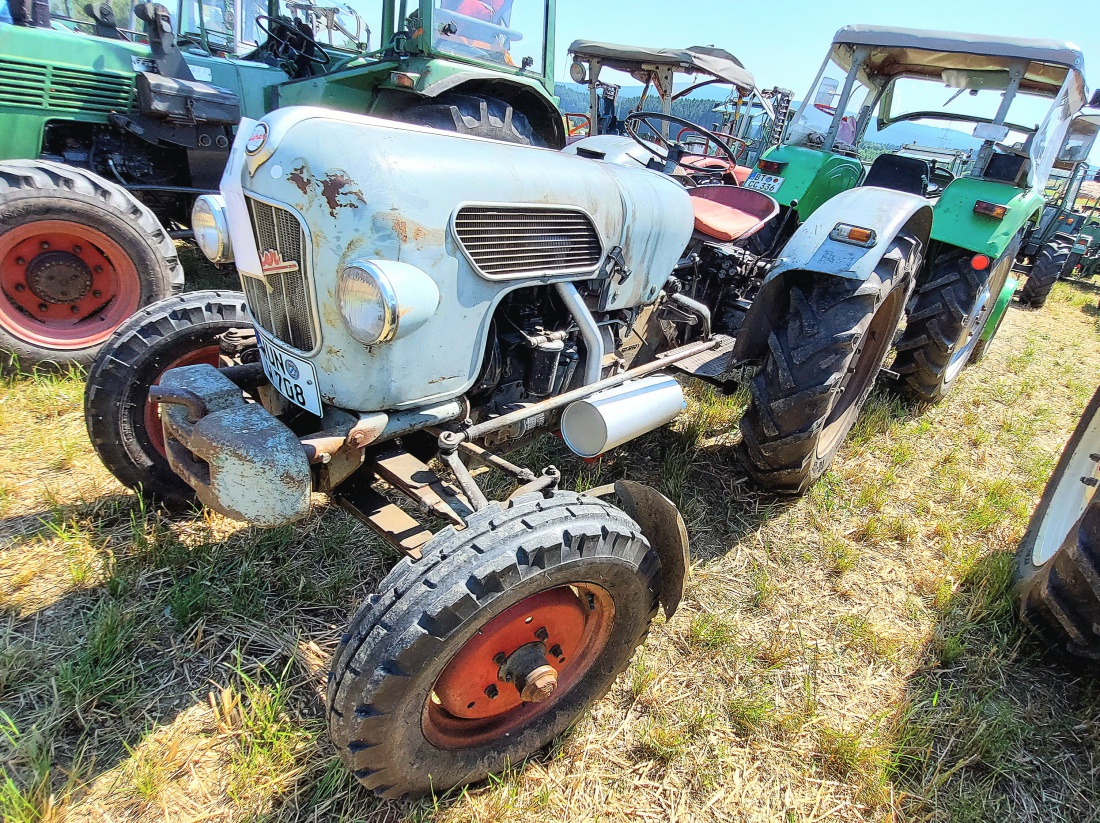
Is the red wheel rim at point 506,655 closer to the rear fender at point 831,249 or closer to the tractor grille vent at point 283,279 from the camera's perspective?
the tractor grille vent at point 283,279

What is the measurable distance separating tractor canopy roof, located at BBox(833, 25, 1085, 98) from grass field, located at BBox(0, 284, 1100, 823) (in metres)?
2.76

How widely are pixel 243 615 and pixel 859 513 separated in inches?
104

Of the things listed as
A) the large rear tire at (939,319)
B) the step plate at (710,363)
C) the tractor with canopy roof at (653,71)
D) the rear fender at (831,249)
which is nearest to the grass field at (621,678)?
the step plate at (710,363)

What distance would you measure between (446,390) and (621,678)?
1085 millimetres

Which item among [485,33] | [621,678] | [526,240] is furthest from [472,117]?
[621,678]

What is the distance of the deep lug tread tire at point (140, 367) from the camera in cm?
207

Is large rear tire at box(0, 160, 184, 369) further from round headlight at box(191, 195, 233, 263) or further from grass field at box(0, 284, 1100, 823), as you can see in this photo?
round headlight at box(191, 195, 233, 263)

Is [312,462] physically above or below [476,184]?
below

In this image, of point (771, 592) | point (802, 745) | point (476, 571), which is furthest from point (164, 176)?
point (802, 745)

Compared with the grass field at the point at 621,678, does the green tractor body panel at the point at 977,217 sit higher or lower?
higher

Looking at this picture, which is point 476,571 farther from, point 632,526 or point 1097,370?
point 1097,370

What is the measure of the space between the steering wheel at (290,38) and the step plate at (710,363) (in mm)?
3785

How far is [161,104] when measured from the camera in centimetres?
378

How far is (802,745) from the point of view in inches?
71.9
